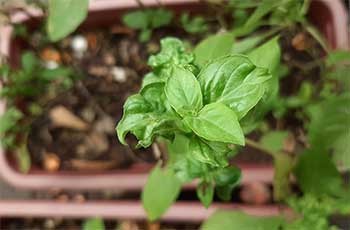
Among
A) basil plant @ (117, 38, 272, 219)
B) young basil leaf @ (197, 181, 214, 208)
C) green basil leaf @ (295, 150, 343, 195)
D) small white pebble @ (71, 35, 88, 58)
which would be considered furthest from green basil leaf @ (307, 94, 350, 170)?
small white pebble @ (71, 35, 88, 58)

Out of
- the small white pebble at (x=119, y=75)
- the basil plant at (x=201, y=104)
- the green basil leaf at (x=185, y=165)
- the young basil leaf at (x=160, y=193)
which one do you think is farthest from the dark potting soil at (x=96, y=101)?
the basil plant at (x=201, y=104)

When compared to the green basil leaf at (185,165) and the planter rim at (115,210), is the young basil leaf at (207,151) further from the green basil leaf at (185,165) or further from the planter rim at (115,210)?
the planter rim at (115,210)

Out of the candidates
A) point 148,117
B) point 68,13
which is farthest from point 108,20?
point 148,117

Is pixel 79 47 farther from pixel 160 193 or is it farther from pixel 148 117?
pixel 148 117

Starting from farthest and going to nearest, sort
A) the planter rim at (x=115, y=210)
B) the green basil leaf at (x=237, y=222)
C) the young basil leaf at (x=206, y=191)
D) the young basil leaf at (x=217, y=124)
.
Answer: the planter rim at (x=115, y=210), the green basil leaf at (x=237, y=222), the young basil leaf at (x=206, y=191), the young basil leaf at (x=217, y=124)

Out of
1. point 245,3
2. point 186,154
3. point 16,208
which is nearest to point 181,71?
point 186,154

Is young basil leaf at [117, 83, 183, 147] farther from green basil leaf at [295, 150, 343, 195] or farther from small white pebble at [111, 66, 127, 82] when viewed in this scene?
small white pebble at [111, 66, 127, 82]
